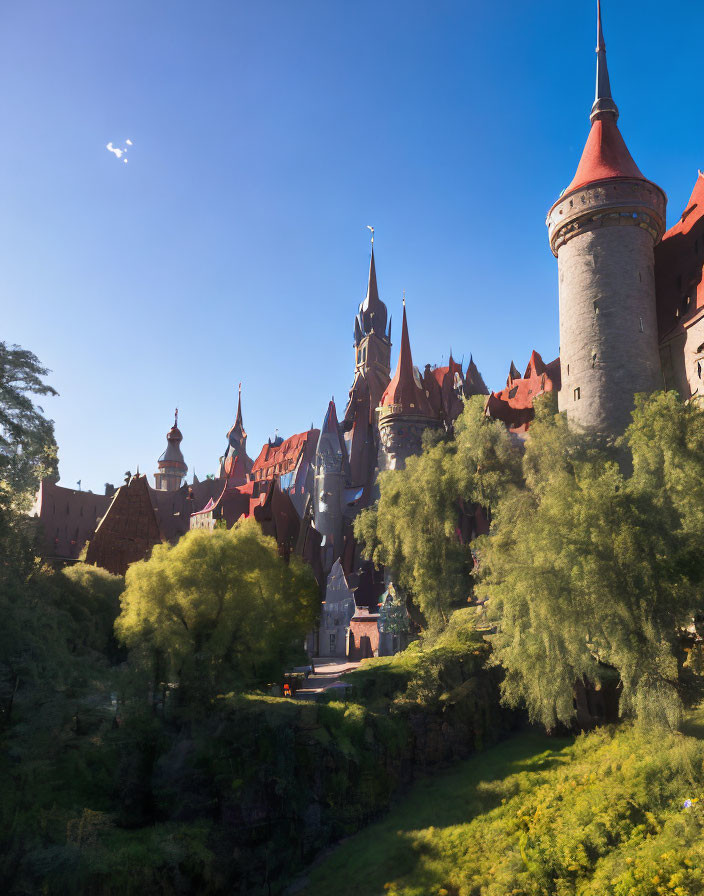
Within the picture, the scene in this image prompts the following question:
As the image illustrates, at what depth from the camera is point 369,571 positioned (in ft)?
144

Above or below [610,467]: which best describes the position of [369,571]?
below

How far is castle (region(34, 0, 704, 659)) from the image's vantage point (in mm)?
30812

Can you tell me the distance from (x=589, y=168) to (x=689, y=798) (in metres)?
30.6

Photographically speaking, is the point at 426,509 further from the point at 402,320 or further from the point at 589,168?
the point at 402,320

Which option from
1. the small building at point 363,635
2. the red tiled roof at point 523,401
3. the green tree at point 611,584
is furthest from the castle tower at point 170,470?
the green tree at point 611,584

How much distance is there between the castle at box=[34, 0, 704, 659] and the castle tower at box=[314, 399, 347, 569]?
0.11m

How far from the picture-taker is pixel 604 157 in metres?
34.1

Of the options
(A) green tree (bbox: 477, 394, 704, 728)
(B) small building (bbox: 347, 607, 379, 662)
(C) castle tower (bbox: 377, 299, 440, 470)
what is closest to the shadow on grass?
(A) green tree (bbox: 477, 394, 704, 728)

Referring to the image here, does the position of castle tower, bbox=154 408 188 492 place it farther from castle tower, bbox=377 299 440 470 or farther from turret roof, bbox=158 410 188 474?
castle tower, bbox=377 299 440 470

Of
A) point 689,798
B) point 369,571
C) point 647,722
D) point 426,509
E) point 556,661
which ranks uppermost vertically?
point 426,509

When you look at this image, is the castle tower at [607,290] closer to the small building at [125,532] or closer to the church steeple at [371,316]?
the small building at [125,532]

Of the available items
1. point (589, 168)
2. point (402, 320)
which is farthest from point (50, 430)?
point (402, 320)

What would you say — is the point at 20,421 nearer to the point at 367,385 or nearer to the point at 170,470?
the point at 367,385

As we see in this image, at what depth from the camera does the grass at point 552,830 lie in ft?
47.2
